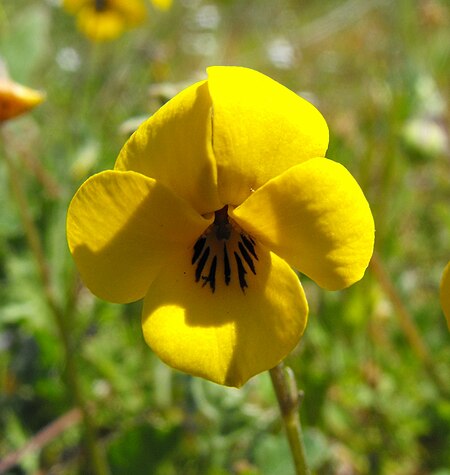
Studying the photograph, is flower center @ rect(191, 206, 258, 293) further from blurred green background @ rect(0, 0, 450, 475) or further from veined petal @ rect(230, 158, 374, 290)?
blurred green background @ rect(0, 0, 450, 475)

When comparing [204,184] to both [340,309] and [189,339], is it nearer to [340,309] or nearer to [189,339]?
[189,339]

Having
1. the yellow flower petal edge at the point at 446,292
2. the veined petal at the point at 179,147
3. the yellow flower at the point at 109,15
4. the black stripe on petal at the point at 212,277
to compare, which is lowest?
the yellow flower at the point at 109,15

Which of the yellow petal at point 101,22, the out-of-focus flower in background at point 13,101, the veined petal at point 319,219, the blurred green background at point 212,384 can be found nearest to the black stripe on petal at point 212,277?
the veined petal at point 319,219

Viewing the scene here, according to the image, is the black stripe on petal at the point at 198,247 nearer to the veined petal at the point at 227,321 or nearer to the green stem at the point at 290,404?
the veined petal at the point at 227,321

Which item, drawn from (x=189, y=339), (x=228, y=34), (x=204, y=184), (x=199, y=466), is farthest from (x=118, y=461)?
(x=228, y=34)

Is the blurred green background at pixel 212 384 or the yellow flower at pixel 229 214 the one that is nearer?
the yellow flower at pixel 229 214

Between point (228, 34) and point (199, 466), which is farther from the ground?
Result: point (199, 466)

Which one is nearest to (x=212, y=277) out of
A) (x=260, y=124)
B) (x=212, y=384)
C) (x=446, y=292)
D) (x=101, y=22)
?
(x=260, y=124)
